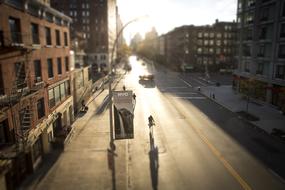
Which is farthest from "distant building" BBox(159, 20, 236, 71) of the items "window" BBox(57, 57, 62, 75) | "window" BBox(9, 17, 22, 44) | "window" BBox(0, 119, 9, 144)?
"window" BBox(0, 119, 9, 144)

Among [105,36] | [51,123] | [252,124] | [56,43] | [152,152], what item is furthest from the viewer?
[105,36]

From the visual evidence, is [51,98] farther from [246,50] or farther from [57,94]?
[246,50]

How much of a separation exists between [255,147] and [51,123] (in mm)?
18348

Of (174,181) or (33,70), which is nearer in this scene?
(174,181)

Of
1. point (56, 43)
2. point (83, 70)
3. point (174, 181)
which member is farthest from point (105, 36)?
point (174, 181)

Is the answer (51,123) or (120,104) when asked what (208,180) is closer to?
(120,104)

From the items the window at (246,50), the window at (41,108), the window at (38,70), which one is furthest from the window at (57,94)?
the window at (246,50)

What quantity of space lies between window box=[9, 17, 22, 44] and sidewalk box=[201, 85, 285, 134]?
24.3 meters

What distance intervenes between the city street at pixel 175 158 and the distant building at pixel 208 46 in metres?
60.1

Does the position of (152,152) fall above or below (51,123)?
below

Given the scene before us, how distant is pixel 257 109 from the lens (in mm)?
33656

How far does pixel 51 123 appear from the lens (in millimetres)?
20859

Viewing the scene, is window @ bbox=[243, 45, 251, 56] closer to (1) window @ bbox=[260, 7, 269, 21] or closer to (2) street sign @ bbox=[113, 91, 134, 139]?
(1) window @ bbox=[260, 7, 269, 21]

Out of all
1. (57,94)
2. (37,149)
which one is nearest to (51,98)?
(57,94)
